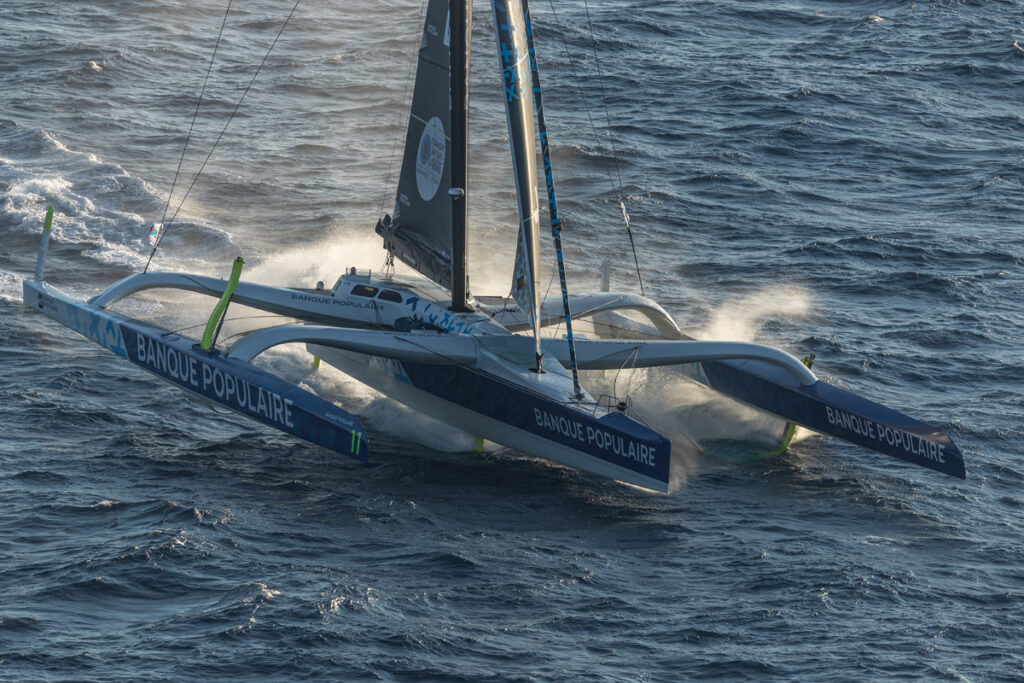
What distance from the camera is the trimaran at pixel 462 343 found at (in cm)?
1434

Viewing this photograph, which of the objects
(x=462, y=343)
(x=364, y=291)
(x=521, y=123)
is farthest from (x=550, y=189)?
(x=364, y=291)

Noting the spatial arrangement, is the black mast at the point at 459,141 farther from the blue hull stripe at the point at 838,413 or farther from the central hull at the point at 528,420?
the blue hull stripe at the point at 838,413

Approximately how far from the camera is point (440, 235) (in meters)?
17.2

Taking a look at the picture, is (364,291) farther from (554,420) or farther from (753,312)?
(753,312)

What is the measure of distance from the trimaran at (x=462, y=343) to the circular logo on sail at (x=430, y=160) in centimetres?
2

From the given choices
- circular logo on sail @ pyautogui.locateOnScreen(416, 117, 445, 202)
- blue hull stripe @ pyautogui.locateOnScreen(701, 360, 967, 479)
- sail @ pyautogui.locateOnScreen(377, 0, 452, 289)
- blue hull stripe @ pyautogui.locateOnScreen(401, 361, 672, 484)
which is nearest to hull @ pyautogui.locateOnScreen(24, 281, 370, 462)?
blue hull stripe @ pyautogui.locateOnScreen(401, 361, 672, 484)

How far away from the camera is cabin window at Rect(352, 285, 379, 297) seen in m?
17.0

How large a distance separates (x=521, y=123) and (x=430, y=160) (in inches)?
113

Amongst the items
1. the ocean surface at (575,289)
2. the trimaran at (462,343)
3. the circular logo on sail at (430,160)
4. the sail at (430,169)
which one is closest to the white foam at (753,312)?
the ocean surface at (575,289)

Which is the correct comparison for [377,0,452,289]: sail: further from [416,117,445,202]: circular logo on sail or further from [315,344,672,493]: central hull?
[315,344,672,493]: central hull

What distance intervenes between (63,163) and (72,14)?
1207 cm

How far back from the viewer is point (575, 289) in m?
20.6

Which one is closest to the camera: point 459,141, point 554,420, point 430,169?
point 554,420

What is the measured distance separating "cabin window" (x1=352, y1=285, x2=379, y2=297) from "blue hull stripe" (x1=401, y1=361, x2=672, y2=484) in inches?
61.8
